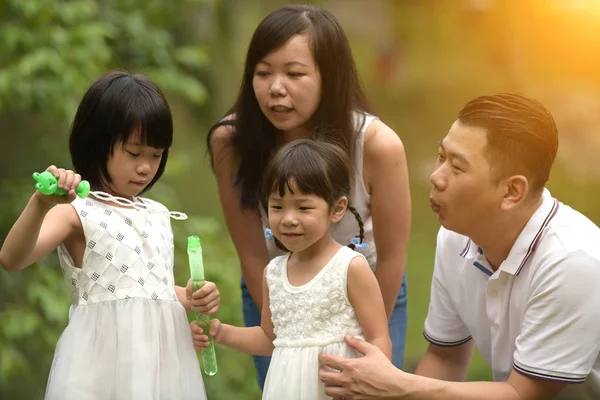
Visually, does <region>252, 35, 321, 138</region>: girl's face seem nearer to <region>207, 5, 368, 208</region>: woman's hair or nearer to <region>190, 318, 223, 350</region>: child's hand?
<region>207, 5, 368, 208</region>: woman's hair

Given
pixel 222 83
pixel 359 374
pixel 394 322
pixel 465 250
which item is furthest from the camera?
pixel 222 83

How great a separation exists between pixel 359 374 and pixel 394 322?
753mm

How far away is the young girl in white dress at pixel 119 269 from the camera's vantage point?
2373mm

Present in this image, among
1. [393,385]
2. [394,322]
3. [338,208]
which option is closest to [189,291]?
[338,208]

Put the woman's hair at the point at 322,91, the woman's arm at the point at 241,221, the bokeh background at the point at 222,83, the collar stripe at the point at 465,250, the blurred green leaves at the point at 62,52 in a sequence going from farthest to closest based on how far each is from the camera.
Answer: the bokeh background at the point at 222,83 → the blurred green leaves at the point at 62,52 → the woman's arm at the point at 241,221 → the woman's hair at the point at 322,91 → the collar stripe at the point at 465,250

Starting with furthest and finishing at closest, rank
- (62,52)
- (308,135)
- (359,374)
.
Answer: (62,52) < (308,135) < (359,374)

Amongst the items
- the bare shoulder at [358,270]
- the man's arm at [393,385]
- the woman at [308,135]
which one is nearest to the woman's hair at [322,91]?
the woman at [308,135]

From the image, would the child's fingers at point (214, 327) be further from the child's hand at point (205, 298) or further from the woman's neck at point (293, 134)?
the woman's neck at point (293, 134)

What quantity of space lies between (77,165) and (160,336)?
513 millimetres

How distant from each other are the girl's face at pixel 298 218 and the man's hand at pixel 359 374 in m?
0.27

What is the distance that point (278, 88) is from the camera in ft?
9.02

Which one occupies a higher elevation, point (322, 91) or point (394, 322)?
point (322, 91)

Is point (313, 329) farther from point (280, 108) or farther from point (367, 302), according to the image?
point (280, 108)

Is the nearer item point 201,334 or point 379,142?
point 201,334
